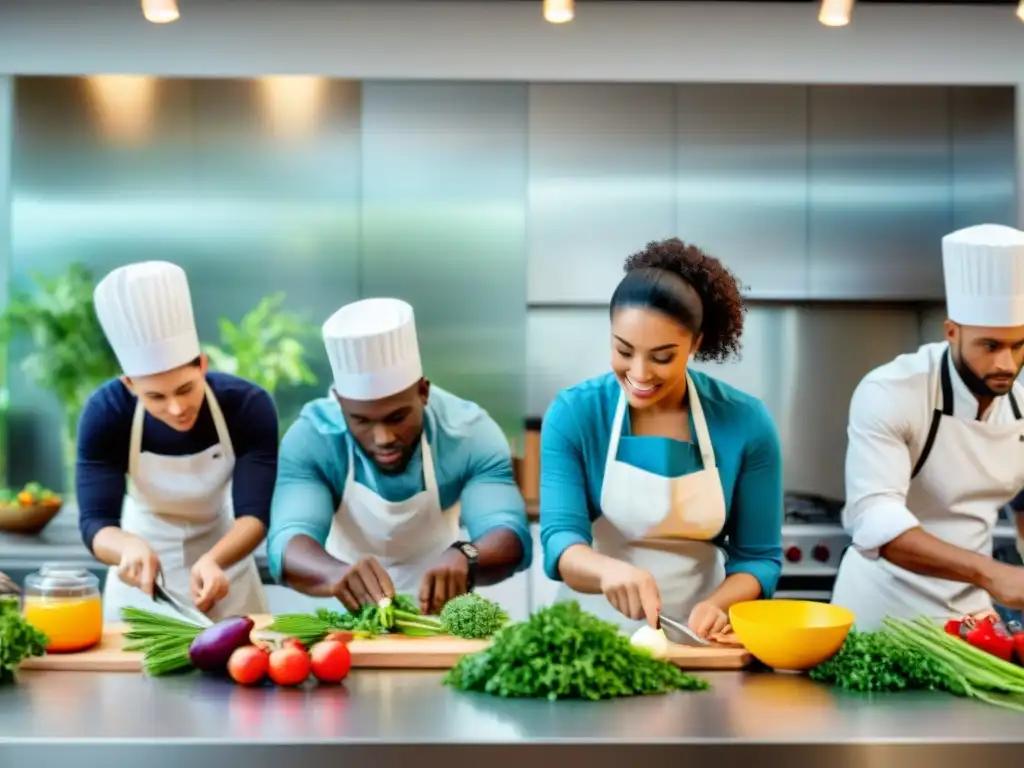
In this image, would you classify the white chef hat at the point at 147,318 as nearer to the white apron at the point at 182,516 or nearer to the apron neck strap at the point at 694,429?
the white apron at the point at 182,516

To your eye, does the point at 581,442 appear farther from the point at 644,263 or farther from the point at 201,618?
the point at 201,618

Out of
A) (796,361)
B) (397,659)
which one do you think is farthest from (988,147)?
(397,659)

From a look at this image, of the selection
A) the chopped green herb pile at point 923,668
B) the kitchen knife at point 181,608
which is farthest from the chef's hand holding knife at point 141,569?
the chopped green herb pile at point 923,668

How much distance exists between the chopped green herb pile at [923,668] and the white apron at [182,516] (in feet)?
5.44

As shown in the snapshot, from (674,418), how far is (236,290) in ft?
7.72

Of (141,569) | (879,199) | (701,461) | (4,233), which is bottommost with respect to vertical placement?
(141,569)

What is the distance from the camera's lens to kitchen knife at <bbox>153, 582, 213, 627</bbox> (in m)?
2.51

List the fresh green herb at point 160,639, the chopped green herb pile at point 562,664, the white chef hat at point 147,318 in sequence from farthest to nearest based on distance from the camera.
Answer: the white chef hat at point 147,318 → the fresh green herb at point 160,639 → the chopped green herb pile at point 562,664

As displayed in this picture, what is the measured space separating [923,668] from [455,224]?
2861mm

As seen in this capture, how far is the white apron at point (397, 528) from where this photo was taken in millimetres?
3080

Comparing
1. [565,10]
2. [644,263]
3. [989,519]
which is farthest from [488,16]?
[989,519]

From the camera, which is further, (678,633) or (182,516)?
(182,516)

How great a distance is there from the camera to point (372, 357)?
9.28ft

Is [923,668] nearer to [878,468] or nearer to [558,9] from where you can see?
[878,468]
